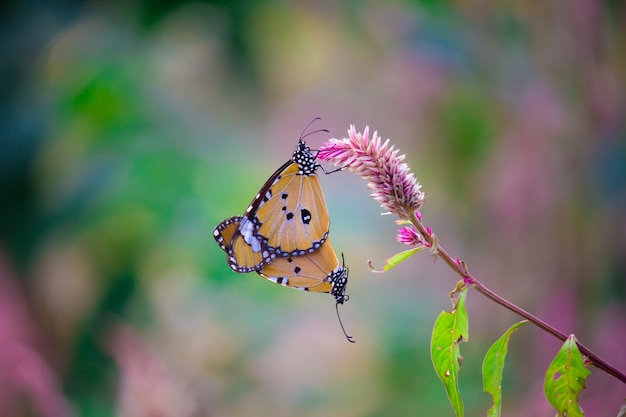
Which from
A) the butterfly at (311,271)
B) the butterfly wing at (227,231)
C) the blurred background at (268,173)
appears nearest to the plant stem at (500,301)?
the butterfly at (311,271)

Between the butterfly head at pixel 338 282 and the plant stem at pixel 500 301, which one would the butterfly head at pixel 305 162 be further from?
the plant stem at pixel 500 301

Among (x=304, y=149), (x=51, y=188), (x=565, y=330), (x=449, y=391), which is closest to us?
(x=449, y=391)

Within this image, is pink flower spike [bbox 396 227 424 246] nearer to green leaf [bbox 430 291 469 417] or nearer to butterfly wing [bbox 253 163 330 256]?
green leaf [bbox 430 291 469 417]

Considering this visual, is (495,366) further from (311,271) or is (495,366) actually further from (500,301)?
(311,271)

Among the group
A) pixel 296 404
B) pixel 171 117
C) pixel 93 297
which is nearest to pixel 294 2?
pixel 171 117

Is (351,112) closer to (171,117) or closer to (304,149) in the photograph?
(171,117)

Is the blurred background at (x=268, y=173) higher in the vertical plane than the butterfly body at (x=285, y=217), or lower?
higher

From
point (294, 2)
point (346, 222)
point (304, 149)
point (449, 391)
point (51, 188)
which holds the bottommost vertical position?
point (449, 391)

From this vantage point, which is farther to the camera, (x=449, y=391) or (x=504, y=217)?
(x=504, y=217)
